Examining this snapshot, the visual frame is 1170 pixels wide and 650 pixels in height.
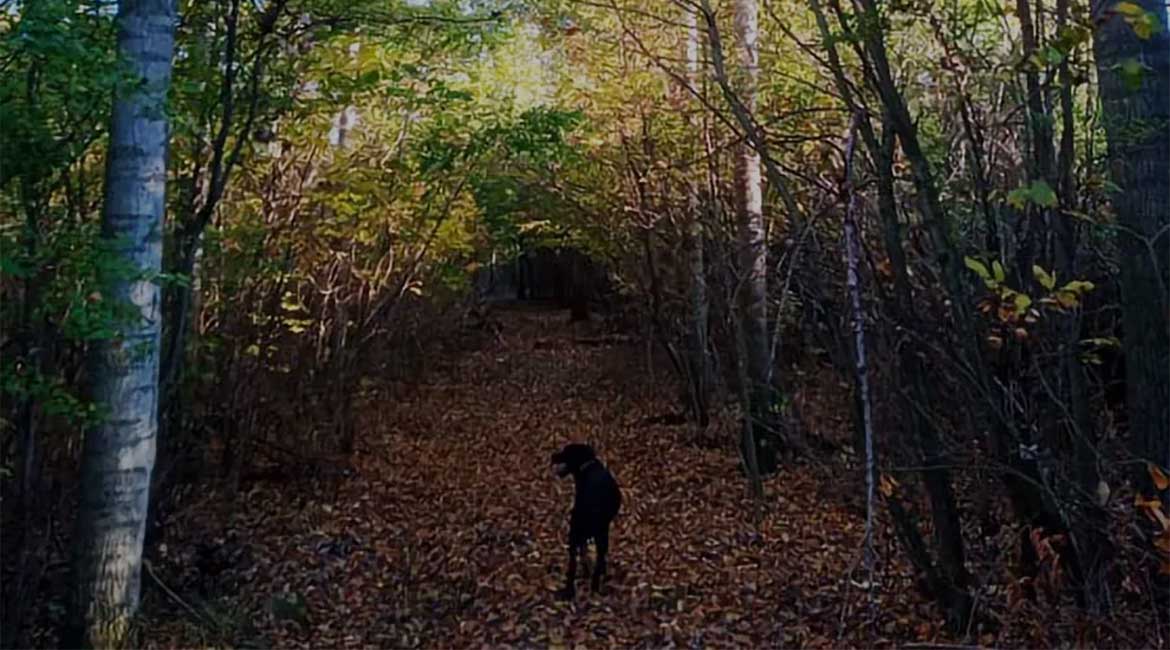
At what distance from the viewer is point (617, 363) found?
13.9 meters

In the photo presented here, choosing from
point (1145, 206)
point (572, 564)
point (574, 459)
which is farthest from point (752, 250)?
point (1145, 206)

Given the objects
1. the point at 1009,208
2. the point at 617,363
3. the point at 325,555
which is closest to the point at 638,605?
the point at 325,555

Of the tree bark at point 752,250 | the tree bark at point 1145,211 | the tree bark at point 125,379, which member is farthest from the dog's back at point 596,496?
the tree bark at point 1145,211

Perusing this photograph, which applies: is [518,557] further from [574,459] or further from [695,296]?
[695,296]

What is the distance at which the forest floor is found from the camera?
16.1ft

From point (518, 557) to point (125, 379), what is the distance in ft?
9.82

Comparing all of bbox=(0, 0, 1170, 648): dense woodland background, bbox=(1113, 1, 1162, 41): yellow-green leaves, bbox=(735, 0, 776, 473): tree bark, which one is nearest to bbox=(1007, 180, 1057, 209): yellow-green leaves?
bbox=(0, 0, 1170, 648): dense woodland background

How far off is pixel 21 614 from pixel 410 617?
1894 millimetres

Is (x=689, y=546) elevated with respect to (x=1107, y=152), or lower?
lower

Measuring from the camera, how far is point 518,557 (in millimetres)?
6422

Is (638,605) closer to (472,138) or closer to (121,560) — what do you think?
(121,560)

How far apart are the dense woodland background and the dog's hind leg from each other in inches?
9.8

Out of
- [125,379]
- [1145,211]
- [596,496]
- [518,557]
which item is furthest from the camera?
[518,557]

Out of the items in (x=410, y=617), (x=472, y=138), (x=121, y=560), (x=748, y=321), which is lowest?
(x=410, y=617)
